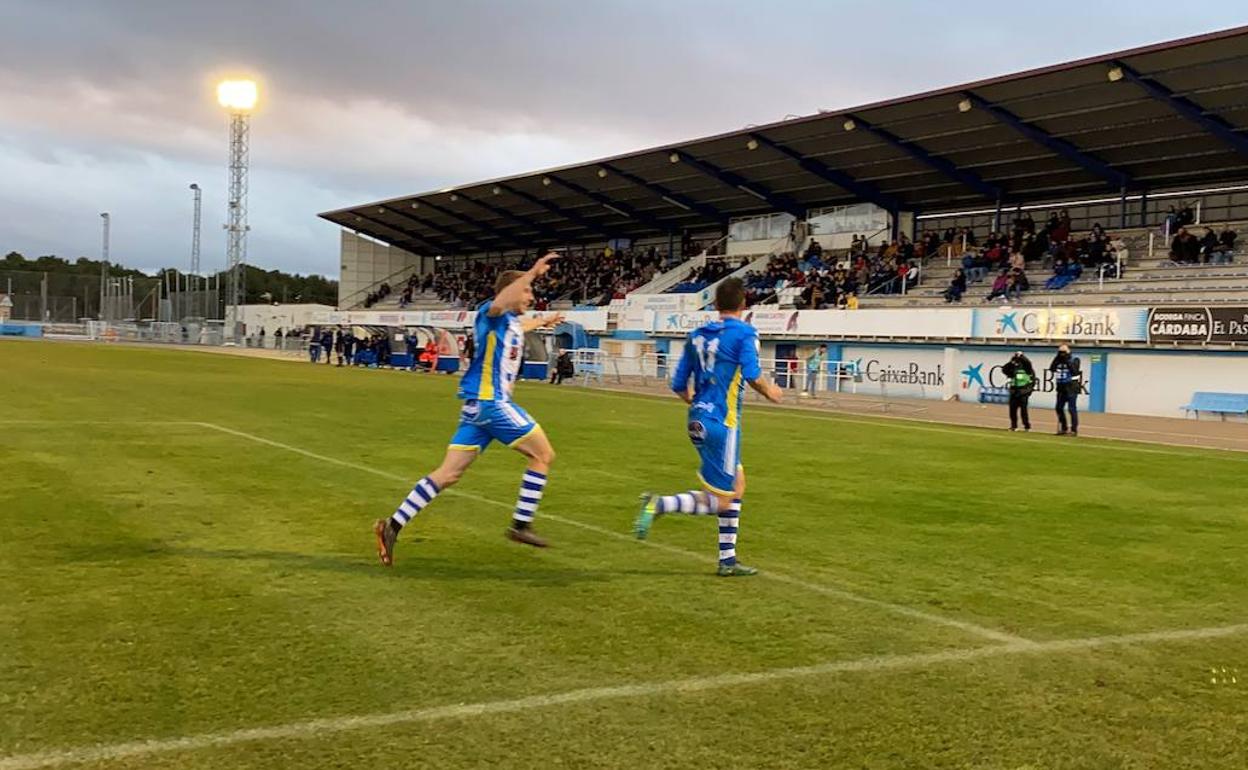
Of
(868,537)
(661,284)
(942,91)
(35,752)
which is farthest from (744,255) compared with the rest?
(35,752)

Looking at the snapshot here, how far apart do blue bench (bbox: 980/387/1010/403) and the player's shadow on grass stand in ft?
100

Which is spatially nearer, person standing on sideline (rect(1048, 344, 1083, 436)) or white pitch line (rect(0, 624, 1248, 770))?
white pitch line (rect(0, 624, 1248, 770))

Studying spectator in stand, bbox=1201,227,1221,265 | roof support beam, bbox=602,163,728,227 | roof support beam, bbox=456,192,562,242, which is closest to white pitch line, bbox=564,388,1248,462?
spectator in stand, bbox=1201,227,1221,265

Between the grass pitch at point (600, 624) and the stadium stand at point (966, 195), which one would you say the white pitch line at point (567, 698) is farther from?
the stadium stand at point (966, 195)

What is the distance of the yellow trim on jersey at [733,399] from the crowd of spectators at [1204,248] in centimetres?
3252

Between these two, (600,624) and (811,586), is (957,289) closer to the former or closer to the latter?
(811,586)

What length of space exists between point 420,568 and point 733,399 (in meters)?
2.39

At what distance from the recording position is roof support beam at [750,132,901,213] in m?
45.4

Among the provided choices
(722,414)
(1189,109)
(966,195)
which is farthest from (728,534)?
(966,195)

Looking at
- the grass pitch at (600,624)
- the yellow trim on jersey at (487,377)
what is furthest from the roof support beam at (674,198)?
the yellow trim on jersey at (487,377)

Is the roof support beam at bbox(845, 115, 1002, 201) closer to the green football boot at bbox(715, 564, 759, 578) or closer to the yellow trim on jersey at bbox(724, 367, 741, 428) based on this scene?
the yellow trim on jersey at bbox(724, 367, 741, 428)

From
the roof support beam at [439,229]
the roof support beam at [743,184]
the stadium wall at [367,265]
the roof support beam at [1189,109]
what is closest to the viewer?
the roof support beam at [1189,109]

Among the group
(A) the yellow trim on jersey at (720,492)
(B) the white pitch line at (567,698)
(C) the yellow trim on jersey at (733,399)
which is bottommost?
(B) the white pitch line at (567,698)

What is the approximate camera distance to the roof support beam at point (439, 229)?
240 ft
